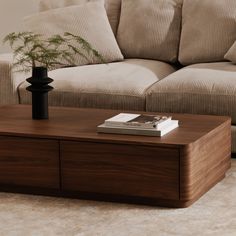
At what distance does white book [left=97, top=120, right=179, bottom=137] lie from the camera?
3.34 m

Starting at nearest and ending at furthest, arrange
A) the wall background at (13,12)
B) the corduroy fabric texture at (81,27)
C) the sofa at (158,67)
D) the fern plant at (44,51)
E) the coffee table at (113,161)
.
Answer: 1. the coffee table at (113,161)
2. the fern plant at (44,51)
3. the sofa at (158,67)
4. the corduroy fabric texture at (81,27)
5. the wall background at (13,12)

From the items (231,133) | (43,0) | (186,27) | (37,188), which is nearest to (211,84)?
(231,133)

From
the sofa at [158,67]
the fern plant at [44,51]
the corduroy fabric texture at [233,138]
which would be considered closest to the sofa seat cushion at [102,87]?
the sofa at [158,67]

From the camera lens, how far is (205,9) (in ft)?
15.5

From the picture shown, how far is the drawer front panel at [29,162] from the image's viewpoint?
3436 millimetres

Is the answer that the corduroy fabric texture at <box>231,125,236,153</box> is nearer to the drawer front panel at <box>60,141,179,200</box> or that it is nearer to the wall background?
the drawer front panel at <box>60,141,179,200</box>

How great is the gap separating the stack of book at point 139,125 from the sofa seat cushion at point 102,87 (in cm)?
65

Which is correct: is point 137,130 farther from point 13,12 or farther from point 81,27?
→ point 13,12

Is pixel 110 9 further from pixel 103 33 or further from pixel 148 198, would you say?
pixel 148 198

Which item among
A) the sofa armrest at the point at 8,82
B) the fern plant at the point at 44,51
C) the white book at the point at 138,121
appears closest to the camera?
the white book at the point at 138,121

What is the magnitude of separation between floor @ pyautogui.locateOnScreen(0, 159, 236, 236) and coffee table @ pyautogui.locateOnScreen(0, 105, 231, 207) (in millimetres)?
63

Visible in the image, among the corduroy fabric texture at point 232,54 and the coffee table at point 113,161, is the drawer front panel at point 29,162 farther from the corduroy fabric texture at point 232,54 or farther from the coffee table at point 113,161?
the corduroy fabric texture at point 232,54

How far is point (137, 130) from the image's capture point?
11.0ft

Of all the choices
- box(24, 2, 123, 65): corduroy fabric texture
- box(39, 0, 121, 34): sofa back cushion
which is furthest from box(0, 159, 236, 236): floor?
box(39, 0, 121, 34): sofa back cushion
